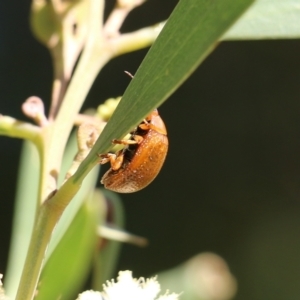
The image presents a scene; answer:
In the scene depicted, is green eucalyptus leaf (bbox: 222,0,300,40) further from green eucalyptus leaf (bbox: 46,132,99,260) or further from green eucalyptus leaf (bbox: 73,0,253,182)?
green eucalyptus leaf (bbox: 46,132,99,260)

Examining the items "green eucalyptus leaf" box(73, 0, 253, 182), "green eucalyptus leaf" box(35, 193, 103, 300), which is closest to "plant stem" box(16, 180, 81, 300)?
"green eucalyptus leaf" box(73, 0, 253, 182)

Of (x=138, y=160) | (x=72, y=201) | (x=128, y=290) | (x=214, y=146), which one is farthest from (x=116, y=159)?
(x=214, y=146)

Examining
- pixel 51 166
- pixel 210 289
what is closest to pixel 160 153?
pixel 51 166

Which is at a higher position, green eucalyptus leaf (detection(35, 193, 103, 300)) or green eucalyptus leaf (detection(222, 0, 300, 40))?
green eucalyptus leaf (detection(222, 0, 300, 40))

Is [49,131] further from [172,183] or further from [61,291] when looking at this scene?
[172,183]

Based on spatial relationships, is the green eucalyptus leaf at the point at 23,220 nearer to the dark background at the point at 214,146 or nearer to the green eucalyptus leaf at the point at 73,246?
the green eucalyptus leaf at the point at 73,246

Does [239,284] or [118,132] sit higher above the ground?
[239,284]

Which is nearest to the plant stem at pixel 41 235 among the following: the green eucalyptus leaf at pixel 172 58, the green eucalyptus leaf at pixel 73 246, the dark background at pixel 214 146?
the green eucalyptus leaf at pixel 172 58
